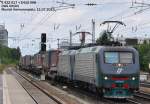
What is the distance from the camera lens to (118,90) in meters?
26.2

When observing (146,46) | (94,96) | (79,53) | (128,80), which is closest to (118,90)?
(128,80)

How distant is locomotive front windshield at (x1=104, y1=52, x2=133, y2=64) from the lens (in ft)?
88.0

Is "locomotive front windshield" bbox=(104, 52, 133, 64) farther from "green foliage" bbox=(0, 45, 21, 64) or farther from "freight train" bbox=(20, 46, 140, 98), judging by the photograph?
"green foliage" bbox=(0, 45, 21, 64)

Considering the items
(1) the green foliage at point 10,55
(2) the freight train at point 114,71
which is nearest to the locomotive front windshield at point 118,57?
(2) the freight train at point 114,71

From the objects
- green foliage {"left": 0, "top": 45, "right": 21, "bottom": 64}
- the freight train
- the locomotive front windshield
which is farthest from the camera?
green foliage {"left": 0, "top": 45, "right": 21, "bottom": 64}

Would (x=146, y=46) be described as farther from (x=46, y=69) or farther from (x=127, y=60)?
(x=127, y=60)

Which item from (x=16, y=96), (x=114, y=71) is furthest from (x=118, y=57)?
(x=16, y=96)

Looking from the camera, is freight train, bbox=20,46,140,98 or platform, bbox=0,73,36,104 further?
platform, bbox=0,73,36,104

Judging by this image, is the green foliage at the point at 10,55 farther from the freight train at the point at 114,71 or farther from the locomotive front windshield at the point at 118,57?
the locomotive front windshield at the point at 118,57

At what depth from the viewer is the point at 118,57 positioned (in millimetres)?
27000

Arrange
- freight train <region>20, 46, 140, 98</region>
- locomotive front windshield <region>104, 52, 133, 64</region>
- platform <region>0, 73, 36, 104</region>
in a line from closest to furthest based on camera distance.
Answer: freight train <region>20, 46, 140, 98</region>
locomotive front windshield <region>104, 52, 133, 64</region>
platform <region>0, 73, 36, 104</region>

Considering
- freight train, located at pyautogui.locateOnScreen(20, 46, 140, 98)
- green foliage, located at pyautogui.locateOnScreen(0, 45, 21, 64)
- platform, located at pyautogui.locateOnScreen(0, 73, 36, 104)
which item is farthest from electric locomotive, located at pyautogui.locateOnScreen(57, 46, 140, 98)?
green foliage, located at pyautogui.locateOnScreen(0, 45, 21, 64)

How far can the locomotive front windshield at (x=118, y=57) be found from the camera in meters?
26.8

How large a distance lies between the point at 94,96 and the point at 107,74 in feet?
13.0
